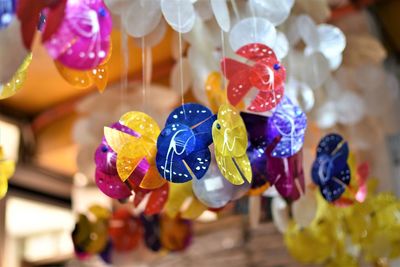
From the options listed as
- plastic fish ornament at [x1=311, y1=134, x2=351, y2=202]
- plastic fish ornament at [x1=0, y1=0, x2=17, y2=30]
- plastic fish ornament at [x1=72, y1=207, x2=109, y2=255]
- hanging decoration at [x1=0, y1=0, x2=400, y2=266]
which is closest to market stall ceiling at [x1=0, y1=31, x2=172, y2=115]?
hanging decoration at [x1=0, y1=0, x2=400, y2=266]

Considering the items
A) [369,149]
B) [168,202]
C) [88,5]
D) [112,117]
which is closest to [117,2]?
[88,5]

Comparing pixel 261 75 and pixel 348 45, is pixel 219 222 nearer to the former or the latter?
pixel 348 45

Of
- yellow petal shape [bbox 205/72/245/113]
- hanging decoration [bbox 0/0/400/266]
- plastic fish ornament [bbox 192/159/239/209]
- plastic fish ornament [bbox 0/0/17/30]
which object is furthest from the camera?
yellow petal shape [bbox 205/72/245/113]

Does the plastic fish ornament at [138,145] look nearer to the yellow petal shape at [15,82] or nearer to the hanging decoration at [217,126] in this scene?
the hanging decoration at [217,126]

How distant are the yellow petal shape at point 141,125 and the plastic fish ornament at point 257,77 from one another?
0.50ft

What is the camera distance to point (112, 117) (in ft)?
5.67

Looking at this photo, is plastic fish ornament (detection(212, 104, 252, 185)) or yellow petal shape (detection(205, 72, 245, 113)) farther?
yellow petal shape (detection(205, 72, 245, 113))

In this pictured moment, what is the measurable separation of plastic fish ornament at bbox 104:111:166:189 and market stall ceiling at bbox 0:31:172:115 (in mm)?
1006

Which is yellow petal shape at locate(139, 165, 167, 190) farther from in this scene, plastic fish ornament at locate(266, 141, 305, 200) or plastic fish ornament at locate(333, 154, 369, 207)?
plastic fish ornament at locate(333, 154, 369, 207)

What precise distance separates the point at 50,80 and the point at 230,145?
160 centimetres

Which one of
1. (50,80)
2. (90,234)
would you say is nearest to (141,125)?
(90,234)

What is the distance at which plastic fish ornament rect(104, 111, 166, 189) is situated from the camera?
96cm

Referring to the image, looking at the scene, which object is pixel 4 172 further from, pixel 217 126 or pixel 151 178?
pixel 217 126

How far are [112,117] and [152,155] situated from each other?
0.78 meters
